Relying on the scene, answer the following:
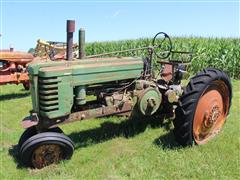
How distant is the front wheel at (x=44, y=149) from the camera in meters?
4.63

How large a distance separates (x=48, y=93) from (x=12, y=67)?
578 centimetres

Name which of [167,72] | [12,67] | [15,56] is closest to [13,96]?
[12,67]

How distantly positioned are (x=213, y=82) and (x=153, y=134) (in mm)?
1248

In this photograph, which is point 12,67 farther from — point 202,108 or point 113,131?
point 202,108

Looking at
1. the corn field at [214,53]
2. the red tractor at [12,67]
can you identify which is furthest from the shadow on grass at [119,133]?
the corn field at [214,53]

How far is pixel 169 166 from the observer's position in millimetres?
4648

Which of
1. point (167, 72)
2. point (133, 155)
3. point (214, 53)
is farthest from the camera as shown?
point (214, 53)

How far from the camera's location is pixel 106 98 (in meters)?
5.35

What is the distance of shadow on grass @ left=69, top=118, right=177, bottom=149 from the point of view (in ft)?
19.0

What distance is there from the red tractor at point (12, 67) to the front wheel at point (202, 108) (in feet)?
19.7

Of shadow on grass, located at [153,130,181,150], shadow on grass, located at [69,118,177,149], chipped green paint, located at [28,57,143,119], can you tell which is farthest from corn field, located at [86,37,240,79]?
chipped green paint, located at [28,57,143,119]

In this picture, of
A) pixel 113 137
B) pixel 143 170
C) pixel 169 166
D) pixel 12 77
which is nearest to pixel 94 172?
pixel 143 170

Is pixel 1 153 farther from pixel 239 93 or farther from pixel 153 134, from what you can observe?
pixel 239 93

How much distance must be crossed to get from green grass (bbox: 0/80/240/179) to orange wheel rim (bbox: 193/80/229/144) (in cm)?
15
